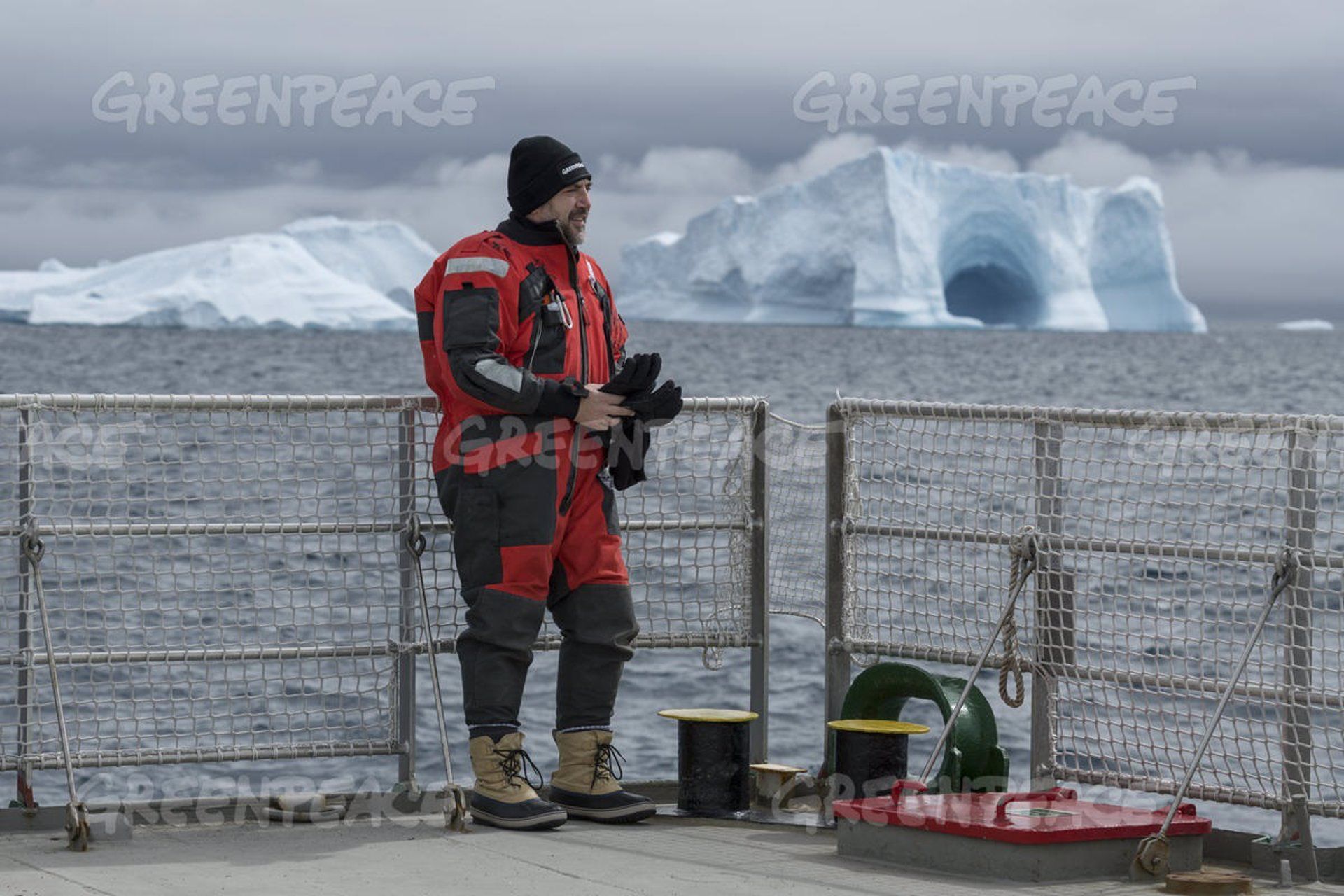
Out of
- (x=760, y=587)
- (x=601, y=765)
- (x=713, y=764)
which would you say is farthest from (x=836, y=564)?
(x=601, y=765)

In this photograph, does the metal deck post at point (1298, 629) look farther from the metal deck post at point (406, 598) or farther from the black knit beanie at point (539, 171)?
the metal deck post at point (406, 598)

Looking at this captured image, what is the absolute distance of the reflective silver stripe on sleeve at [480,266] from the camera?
4980 millimetres

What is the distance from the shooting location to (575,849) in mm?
4891

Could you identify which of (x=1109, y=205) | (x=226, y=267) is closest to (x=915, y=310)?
(x=1109, y=205)

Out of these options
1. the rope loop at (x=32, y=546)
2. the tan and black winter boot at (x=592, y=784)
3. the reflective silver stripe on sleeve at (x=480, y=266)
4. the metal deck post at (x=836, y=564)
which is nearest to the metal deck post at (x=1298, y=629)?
the metal deck post at (x=836, y=564)

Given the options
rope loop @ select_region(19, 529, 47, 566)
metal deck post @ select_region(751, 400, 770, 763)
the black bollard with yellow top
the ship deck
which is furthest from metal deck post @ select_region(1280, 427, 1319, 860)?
rope loop @ select_region(19, 529, 47, 566)

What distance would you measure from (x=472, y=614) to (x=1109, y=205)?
81.6 meters

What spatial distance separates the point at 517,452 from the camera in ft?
16.5

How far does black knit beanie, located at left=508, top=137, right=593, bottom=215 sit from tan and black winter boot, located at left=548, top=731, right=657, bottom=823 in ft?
5.07

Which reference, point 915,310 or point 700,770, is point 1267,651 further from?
point 915,310

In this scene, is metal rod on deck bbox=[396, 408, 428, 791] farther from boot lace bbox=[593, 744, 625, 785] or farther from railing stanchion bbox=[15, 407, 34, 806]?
railing stanchion bbox=[15, 407, 34, 806]

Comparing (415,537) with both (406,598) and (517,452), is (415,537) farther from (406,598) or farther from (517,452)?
(517,452)

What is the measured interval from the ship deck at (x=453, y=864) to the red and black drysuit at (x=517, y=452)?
439mm

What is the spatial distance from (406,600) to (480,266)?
1.15m
